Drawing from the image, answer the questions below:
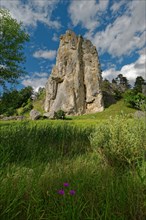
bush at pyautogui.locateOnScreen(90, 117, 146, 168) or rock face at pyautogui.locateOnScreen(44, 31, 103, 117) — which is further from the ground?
rock face at pyautogui.locateOnScreen(44, 31, 103, 117)

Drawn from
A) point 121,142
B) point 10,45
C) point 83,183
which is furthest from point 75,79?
point 83,183

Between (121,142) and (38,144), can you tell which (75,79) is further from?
(121,142)

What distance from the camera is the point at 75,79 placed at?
61969 millimetres

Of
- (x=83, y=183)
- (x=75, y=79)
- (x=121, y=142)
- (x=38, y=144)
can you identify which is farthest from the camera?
(x=75, y=79)

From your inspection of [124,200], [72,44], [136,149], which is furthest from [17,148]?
[72,44]

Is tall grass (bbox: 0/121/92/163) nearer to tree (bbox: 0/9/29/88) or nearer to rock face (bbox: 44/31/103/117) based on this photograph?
tree (bbox: 0/9/29/88)

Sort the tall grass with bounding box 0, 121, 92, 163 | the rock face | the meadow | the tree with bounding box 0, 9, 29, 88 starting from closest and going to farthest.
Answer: the meadow < the tall grass with bounding box 0, 121, 92, 163 < the tree with bounding box 0, 9, 29, 88 < the rock face

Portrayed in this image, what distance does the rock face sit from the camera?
5975cm

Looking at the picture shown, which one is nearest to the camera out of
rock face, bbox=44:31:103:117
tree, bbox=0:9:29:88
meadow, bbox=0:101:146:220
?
meadow, bbox=0:101:146:220

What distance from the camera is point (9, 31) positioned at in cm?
1143

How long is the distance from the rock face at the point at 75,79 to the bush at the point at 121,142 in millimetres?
51666

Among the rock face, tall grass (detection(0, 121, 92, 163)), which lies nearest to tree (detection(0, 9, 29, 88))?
tall grass (detection(0, 121, 92, 163))

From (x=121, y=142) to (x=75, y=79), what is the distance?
57613 mm

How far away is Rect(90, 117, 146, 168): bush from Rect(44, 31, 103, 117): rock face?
5167 cm
